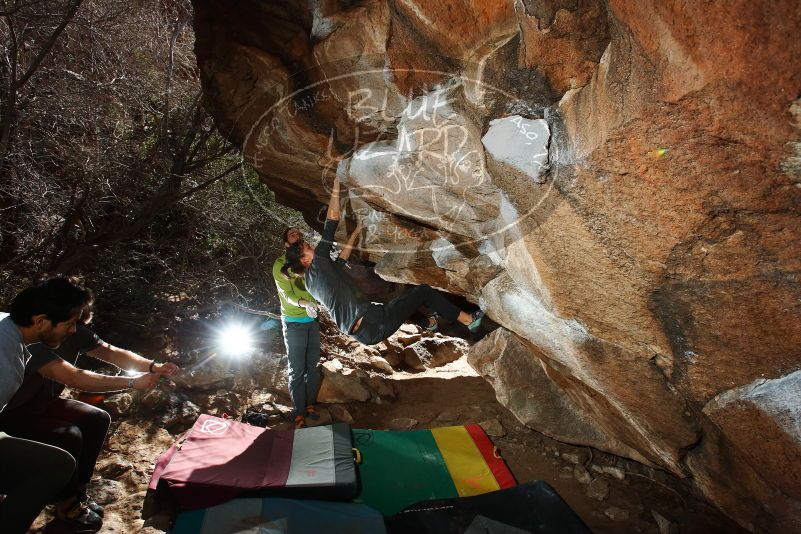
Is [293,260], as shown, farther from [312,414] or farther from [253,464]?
[253,464]

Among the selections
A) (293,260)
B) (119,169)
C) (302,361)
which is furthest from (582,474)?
(119,169)

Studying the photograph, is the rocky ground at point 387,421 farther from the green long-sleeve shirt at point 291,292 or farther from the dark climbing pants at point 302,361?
the green long-sleeve shirt at point 291,292

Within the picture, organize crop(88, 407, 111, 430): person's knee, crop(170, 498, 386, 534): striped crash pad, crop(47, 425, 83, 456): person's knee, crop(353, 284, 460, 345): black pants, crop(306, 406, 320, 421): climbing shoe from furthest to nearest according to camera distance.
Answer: crop(306, 406, 320, 421): climbing shoe, crop(353, 284, 460, 345): black pants, crop(88, 407, 111, 430): person's knee, crop(47, 425, 83, 456): person's knee, crop(170, 498, 386, 534): striped crash pad

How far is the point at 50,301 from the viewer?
217 cm

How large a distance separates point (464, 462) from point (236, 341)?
3.65 meters

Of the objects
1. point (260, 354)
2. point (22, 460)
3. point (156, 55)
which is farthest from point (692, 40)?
point (156, 55)

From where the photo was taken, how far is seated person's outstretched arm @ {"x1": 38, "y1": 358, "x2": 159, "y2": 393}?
2.31m

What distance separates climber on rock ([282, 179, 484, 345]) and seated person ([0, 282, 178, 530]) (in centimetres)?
121

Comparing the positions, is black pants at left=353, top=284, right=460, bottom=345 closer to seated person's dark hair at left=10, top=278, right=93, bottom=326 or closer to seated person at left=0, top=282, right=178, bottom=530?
seated person at left=0, top=282, right=178, bottom=530

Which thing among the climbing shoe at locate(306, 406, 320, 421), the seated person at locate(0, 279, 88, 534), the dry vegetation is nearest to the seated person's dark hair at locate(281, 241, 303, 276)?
the climbing shoe at locate(306, 406, 320, 421)

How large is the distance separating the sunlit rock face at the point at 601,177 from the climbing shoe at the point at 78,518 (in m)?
3.38

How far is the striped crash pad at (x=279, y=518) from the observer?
8.18 ft

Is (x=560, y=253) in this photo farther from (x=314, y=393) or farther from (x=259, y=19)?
(x=259, y=19)

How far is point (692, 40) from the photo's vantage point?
1383mm
